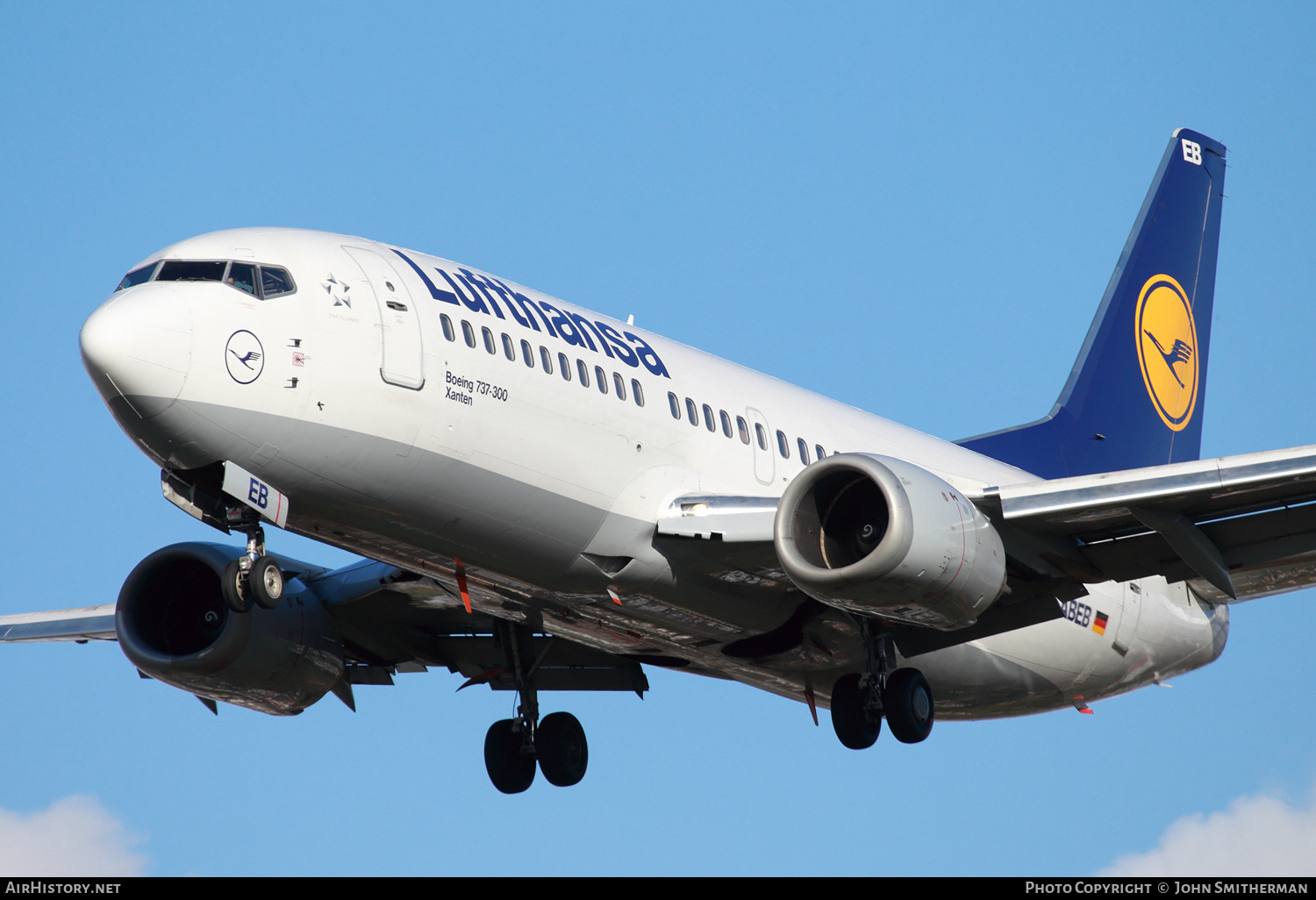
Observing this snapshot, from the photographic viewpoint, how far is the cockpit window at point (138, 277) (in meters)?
16.6

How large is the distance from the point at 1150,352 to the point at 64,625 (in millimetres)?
21732

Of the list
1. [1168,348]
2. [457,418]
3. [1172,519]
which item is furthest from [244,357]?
[1168,348]

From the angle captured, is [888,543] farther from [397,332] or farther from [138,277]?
[138,277]

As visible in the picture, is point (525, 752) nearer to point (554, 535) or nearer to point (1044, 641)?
point (554, 535)

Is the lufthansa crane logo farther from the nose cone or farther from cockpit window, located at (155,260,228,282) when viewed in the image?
the nose cone

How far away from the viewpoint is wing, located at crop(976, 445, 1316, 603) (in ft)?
59.2

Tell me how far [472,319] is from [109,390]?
164 inches

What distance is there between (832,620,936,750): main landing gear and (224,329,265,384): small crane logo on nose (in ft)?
30.1

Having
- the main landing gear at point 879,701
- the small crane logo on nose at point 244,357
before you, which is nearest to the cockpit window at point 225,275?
the small crane logo on nose at point 244,357

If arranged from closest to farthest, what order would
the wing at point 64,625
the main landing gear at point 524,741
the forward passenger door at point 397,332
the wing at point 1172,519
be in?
1. the forward passenger door at point 397,332
2. the wing at point 1172,519
3. the main landing gear at point 524,741
4. the wing at point 64,625

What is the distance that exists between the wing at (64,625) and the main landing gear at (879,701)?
12.0 meters

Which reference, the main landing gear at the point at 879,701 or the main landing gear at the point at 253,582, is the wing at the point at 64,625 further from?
the main landing gear at the point at 879,701

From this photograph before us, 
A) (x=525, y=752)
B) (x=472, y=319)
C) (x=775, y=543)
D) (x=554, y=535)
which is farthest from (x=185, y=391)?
(x=525, y=752)

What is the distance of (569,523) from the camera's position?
1831 centimetres
